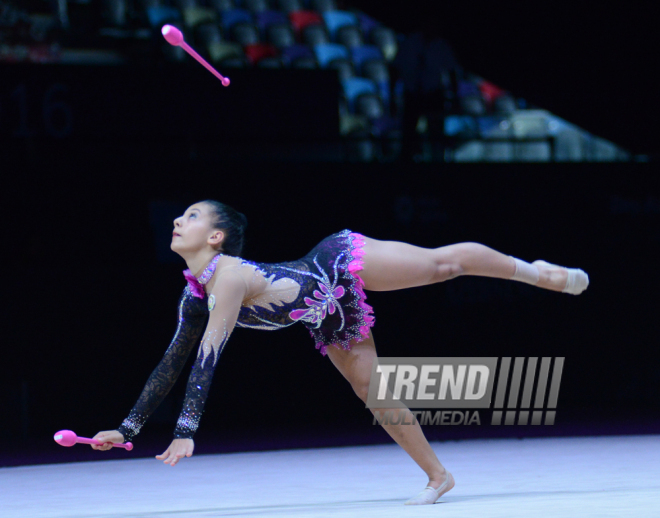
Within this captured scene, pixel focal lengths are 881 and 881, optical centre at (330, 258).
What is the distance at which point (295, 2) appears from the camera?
9078mm

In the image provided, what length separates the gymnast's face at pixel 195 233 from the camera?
135 inches

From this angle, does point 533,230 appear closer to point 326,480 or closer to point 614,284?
point 614,284

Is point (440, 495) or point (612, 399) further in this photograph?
point (612, 399)

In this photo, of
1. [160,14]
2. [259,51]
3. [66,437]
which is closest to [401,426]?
[66,437]

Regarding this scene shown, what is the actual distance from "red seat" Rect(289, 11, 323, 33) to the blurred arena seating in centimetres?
1

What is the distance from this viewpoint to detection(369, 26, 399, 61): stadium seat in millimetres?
8945

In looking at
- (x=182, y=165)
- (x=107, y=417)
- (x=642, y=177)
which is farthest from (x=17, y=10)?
(x=642, y=177)

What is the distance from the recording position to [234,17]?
8.45 meters

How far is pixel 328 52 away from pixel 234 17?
0.96 metres

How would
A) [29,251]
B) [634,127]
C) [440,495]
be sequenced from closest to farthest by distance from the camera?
[440,495], [29,251], [634,127]

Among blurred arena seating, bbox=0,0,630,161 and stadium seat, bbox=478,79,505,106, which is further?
stadium seat, bbox=478,79,505,106

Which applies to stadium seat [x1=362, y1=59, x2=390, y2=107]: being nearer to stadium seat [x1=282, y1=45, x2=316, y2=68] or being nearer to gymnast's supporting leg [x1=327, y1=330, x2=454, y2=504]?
stadium seat [x1=282, y1=45, x2=316, y2=68]

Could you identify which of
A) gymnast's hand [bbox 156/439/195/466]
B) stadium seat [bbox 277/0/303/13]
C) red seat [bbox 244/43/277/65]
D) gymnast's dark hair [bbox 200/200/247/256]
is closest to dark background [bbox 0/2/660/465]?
red seat [bbox 244/43/277/65]

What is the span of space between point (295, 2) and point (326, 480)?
6025mm
